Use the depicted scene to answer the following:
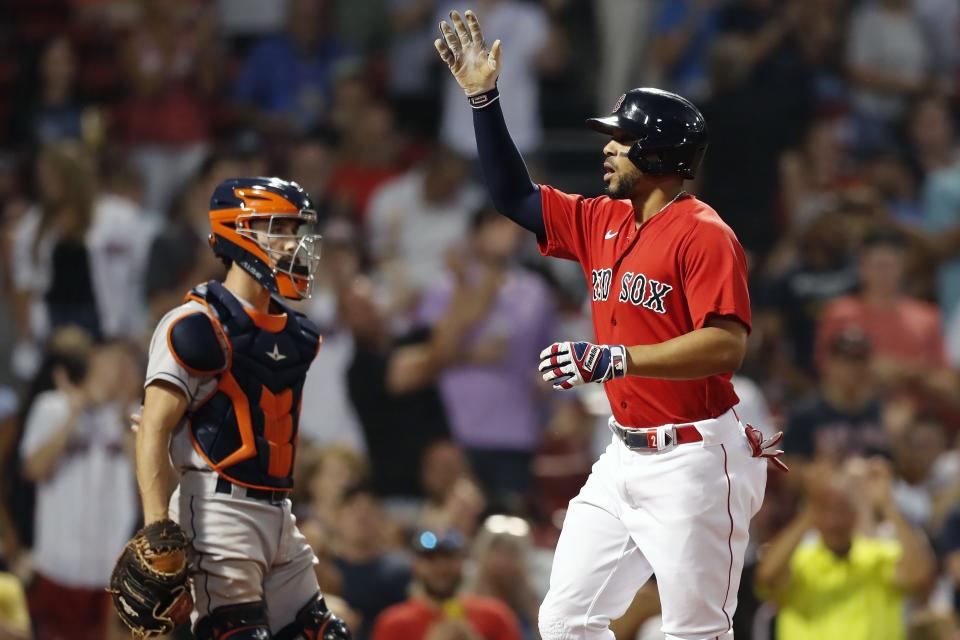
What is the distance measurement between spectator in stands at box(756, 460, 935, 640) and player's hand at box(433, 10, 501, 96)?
10.2 feet

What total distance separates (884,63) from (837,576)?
5.99m

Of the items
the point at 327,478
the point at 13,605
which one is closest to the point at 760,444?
the point at 327,478

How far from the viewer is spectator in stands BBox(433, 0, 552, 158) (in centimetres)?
1191

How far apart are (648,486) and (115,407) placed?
4.85 meters

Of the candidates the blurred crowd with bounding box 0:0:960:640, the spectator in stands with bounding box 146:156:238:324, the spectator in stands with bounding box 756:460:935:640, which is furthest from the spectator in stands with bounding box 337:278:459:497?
the spectator in stands with bounding box 756:460:935:640

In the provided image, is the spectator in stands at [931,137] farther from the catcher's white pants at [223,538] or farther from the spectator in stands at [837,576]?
the catcher's white pants at [223,538]

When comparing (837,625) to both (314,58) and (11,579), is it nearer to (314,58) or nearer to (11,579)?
(11,579)

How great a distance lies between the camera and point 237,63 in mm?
13227

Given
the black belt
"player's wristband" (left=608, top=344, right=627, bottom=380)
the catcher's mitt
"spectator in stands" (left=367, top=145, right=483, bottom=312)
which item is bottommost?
"spectator in stands" (left=367, top=145, right=483, bottom=312)

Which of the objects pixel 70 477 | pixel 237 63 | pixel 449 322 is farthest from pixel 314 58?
pixel 70 477

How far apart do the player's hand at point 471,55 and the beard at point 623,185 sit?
1.87 feet

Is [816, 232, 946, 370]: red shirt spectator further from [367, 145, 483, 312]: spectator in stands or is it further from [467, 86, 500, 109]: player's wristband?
[467, 86, 500, 109]: player's wristband

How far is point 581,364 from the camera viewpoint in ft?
16.1

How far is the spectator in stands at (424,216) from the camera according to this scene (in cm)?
1127
